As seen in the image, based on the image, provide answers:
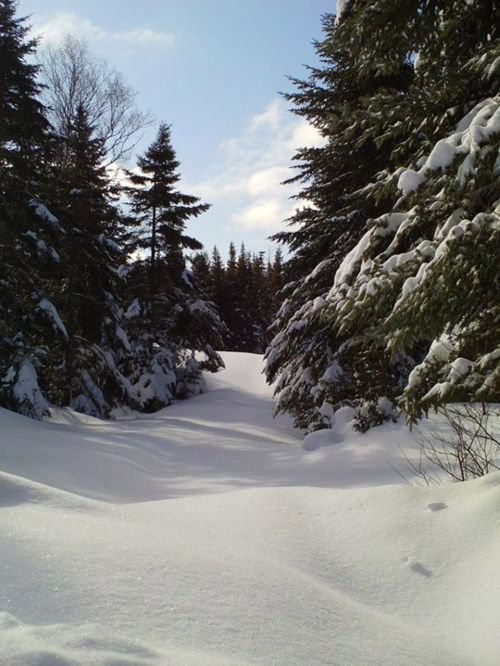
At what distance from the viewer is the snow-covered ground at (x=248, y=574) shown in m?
1.90

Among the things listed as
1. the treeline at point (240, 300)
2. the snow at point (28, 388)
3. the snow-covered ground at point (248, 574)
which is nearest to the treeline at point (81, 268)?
the snow at point (28, 388)

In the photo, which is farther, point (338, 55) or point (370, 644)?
point (338, 55)

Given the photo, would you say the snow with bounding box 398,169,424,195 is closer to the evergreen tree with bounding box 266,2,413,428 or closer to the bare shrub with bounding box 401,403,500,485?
the bare shrub with bounding box 401,403,500,485

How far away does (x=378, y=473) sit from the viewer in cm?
689

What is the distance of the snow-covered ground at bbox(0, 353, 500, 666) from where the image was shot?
Answer: 1.90m

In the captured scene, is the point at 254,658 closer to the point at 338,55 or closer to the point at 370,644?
the point at 370,644

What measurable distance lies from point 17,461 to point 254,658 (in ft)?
16.1

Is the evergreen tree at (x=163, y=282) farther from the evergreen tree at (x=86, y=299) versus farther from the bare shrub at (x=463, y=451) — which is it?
the bare shrub at (x=463, y=451)

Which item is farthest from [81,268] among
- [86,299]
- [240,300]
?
[240,300]

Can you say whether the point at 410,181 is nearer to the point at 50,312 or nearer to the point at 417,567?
the point at 417,567

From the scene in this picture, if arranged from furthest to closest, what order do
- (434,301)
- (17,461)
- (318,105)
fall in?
(318,105)
(17,461)
(434,301)

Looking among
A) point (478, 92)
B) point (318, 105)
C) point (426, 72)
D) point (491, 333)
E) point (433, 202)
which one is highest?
point (318, 105)

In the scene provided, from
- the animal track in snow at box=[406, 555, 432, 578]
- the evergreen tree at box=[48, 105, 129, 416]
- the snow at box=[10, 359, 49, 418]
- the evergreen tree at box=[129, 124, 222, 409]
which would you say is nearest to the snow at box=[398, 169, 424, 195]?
the animal track in snow at box=[406, 555, 432, 578]

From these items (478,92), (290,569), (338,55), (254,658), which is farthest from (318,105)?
(254,658)
